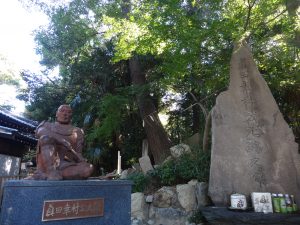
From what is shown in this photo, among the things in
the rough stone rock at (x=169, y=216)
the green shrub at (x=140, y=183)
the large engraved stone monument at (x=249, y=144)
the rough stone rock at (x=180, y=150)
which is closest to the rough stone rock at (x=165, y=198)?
the rough stone rock at (x=169, y=216)

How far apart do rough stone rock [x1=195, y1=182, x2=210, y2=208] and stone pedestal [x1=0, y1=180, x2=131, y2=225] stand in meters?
2.60

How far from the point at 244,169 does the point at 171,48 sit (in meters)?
3.68

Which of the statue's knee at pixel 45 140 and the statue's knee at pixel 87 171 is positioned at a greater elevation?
the statue's knee at pixel 45 140

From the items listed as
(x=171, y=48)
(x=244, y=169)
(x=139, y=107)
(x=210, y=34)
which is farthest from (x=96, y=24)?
(x=244, y=169)

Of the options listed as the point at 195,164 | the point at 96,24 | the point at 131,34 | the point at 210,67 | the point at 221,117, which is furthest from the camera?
the point at 96,24

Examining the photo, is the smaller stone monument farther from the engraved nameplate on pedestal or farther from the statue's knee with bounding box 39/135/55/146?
the engraved nameplate on pedestal

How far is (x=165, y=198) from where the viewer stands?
7512 millimetres

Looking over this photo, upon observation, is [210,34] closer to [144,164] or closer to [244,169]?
[244,169]

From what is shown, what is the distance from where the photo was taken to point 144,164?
30.1ft

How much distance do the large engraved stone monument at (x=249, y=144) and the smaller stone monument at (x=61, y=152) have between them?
10.7ft

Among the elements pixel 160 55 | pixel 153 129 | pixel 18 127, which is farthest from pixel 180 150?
pixel 18 127

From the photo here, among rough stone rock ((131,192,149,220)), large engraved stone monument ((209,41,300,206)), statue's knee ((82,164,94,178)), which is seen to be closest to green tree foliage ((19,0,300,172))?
large engraved stone monument ((209,41,300,206))

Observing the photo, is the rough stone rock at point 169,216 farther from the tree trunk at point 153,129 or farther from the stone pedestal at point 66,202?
the tree trunk at point 153,129

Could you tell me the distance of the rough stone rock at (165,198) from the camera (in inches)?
293
